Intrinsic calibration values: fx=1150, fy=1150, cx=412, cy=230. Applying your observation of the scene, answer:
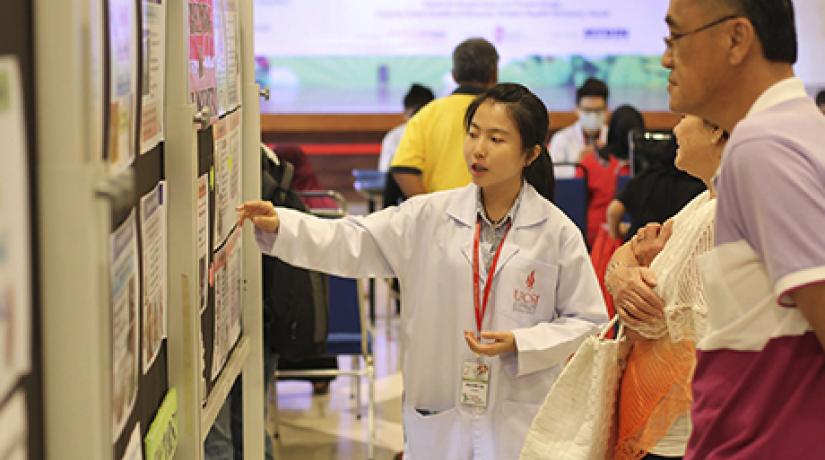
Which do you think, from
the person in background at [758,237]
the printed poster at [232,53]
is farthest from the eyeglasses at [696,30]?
the printed poster at [232,53]

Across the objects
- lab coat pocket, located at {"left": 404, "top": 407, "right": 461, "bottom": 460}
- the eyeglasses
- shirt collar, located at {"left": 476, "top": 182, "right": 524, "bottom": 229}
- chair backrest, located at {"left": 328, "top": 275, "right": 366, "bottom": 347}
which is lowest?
chair backrest, located at {"left": 328, "top": 275, "right": 366, "bottom": 347}

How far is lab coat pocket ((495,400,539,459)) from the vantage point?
286 cm

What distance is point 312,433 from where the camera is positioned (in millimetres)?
5215

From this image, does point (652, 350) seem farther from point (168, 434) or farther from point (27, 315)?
point (27, 315)

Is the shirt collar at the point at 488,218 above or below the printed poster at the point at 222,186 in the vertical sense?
below

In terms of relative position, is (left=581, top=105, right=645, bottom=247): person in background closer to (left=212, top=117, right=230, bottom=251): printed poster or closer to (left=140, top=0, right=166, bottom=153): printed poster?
(left=212, top=117, right=230, bottom=251): printed poster

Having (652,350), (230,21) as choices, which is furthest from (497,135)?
(652,350)

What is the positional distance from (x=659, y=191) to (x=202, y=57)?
3037mm

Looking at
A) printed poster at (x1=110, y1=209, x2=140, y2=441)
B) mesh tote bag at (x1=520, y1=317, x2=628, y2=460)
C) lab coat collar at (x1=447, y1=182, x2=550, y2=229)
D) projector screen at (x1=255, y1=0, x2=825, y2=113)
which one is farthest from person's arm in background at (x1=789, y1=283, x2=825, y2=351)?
projector screen at (x1=255, y1=0, x2=825, y2=113)

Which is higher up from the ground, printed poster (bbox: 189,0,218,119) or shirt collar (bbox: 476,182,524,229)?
printed poster (bbox: 189,0,218,119)

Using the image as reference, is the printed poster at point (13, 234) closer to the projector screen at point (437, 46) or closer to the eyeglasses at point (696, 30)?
the eyeglasses at point (696, 30)

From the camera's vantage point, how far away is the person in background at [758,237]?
1.48 m

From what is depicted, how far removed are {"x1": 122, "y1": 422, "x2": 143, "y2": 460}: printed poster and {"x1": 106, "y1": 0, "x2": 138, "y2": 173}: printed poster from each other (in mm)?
396

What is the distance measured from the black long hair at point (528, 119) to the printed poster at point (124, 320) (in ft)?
5.22
